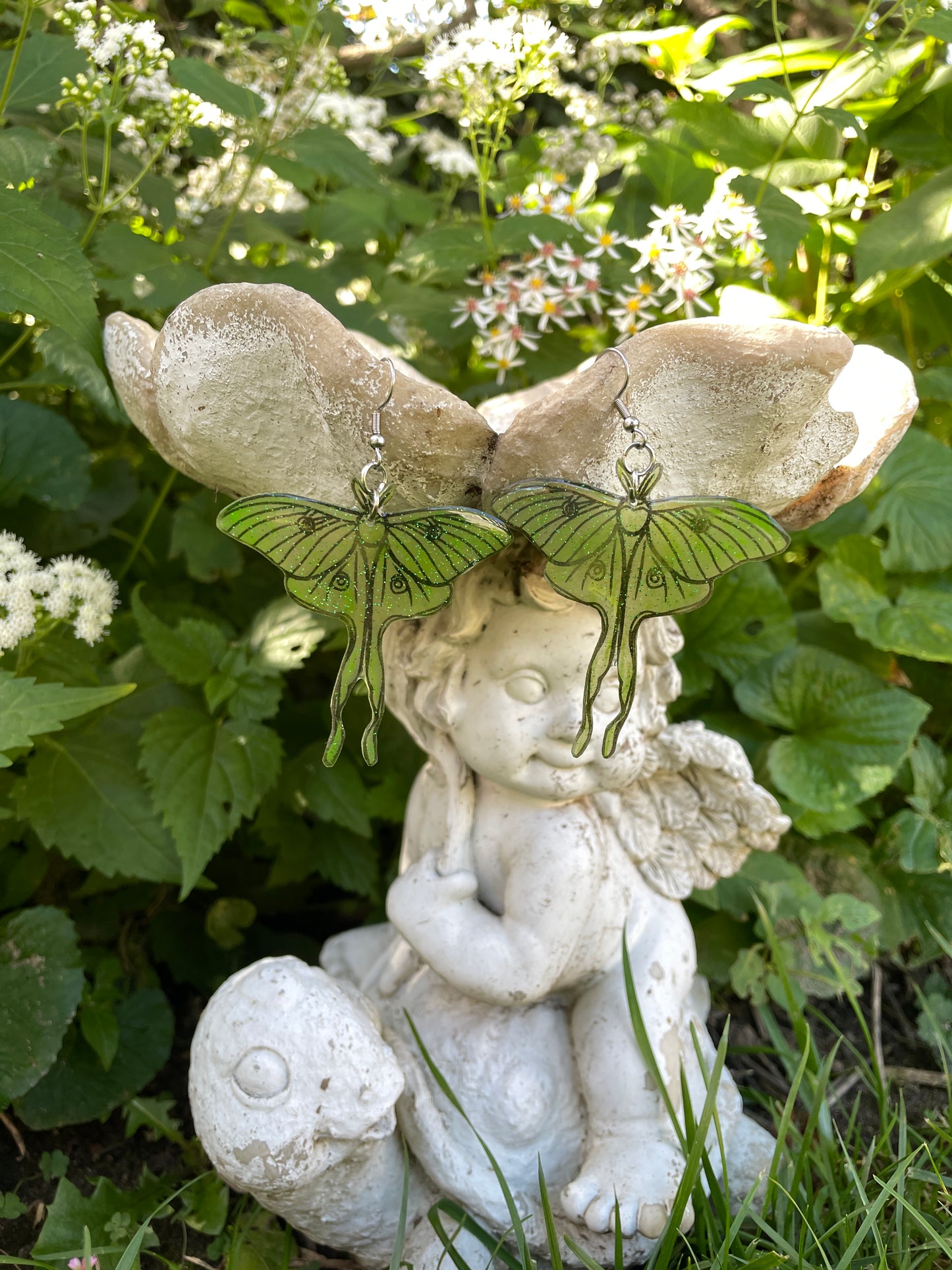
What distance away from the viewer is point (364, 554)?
83 centimetres

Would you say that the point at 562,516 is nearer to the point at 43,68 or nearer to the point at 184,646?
the point at 184,646

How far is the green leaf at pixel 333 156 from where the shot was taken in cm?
141

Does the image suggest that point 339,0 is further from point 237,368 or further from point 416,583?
point 416,583

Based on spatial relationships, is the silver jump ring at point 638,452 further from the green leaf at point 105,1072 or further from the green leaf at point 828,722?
the green leaf at point 105,1072

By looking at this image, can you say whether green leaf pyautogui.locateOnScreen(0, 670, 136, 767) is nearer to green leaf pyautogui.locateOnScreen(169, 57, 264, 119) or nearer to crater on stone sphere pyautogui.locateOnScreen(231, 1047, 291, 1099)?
crater on stone sphere pyautogui.locateOnScreen(231, 1047, 291, 1099)

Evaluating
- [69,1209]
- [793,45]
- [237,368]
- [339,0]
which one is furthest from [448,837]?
[793,45]

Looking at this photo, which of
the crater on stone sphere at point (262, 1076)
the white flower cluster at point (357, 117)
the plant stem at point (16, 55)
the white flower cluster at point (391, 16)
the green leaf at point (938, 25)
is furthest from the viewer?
the white flower cluster at point (357, 117)

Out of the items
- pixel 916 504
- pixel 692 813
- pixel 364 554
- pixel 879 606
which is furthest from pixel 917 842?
pixel 364 554

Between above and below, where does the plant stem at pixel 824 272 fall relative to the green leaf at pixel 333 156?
below

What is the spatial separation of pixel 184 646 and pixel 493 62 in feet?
2.87

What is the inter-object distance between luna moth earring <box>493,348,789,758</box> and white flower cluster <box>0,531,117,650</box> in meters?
0.64

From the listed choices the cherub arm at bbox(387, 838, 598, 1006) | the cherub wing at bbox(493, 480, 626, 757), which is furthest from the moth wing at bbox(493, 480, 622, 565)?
the cherub arm at bbox(387, 838, 598, 1006)

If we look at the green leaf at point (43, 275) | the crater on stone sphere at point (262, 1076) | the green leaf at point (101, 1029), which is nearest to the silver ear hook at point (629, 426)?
the green leaf at point (43, 275)

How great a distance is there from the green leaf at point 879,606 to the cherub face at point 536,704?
816 mm
